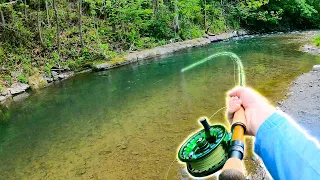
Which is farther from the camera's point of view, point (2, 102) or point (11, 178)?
point (2, 102)

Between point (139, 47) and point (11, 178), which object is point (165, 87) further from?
point (139, 47)

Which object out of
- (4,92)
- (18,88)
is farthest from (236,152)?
(18,88)

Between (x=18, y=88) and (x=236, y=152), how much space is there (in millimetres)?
14925

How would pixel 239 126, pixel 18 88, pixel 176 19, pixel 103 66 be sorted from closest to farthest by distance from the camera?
pixel 239 126
pixel 18 88
pixel 103 66
pixel 176 19

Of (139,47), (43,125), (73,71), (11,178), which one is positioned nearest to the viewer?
(11,178)

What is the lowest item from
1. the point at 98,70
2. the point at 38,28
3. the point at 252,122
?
the point at 98,70

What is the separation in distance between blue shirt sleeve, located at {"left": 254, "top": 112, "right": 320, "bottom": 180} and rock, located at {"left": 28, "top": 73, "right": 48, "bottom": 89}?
15288 mm

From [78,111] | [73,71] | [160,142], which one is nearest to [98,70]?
[73,71]

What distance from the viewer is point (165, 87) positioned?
1264 cm

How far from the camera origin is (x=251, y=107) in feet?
4.92

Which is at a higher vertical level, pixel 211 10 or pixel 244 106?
pixel 244 106

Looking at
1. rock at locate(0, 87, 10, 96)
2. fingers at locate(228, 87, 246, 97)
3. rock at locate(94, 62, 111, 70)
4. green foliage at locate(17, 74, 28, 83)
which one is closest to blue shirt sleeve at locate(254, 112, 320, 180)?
fingers at locate(228, 87, 246, 97)

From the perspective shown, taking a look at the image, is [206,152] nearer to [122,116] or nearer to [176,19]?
[122,116]

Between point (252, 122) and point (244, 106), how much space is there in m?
0.15
